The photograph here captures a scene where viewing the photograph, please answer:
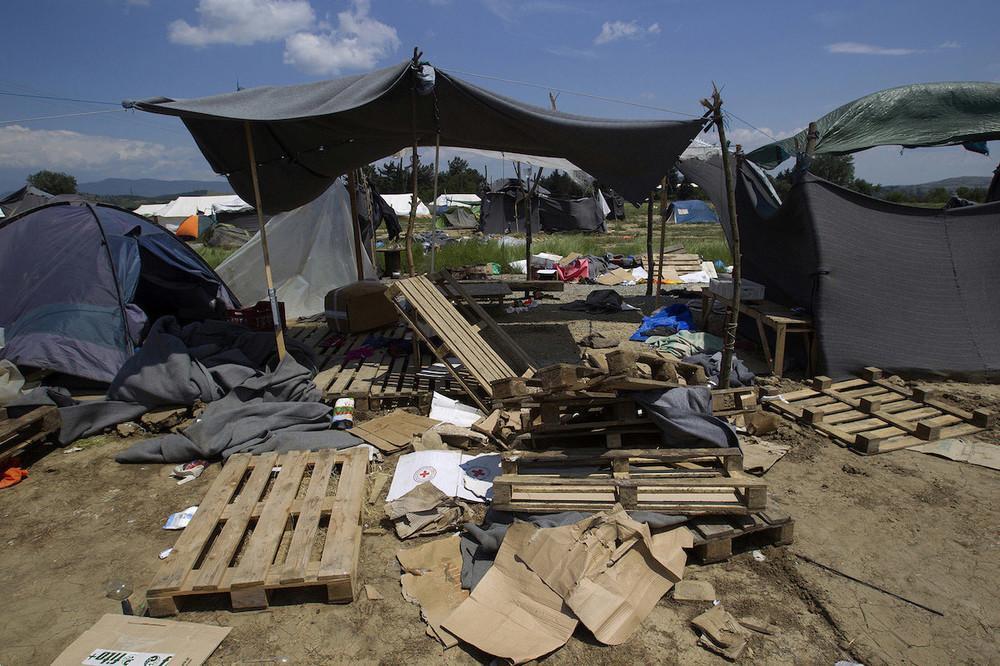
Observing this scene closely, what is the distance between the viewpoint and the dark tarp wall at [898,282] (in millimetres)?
6293

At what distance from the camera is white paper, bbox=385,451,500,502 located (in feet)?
13.3

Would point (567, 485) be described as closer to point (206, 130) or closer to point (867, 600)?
point (867, 600)

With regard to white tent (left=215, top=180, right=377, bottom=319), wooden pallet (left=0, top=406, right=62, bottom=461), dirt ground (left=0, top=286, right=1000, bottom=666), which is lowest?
dirt ground (left=0, top=286, right=1000, bottom=666)

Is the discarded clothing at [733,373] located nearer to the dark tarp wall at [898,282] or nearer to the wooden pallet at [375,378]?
the dark tarp wall at [898,282]

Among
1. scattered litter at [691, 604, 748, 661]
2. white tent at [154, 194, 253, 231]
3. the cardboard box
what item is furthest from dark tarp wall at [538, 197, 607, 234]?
scattered litter at [691, 604, 748, 661]

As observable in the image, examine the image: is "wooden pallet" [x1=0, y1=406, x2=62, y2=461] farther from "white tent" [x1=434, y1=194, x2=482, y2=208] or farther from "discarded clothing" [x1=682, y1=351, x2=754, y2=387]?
"white tent" [x1=434, y1=194, x2=482, y2=208]


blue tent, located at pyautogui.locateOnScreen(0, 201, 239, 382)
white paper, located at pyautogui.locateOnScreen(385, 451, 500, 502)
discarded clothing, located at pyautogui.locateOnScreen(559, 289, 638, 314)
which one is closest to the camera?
white paper, located at pyautogui.locateOnScreen(385, 451, 500, 502)

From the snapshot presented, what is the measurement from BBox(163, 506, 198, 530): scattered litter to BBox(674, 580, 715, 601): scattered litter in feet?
10.4

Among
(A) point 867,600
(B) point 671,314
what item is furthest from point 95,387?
(B) point 671,314

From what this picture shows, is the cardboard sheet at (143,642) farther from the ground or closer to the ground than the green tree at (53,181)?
closer to the ground

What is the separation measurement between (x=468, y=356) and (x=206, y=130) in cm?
379

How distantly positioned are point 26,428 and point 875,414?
7597 mm

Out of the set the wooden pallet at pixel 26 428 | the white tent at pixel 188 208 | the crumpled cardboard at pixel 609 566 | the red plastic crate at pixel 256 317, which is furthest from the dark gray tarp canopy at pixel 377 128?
the white tent at pixel 188 208

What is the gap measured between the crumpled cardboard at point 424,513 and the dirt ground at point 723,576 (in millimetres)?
129
